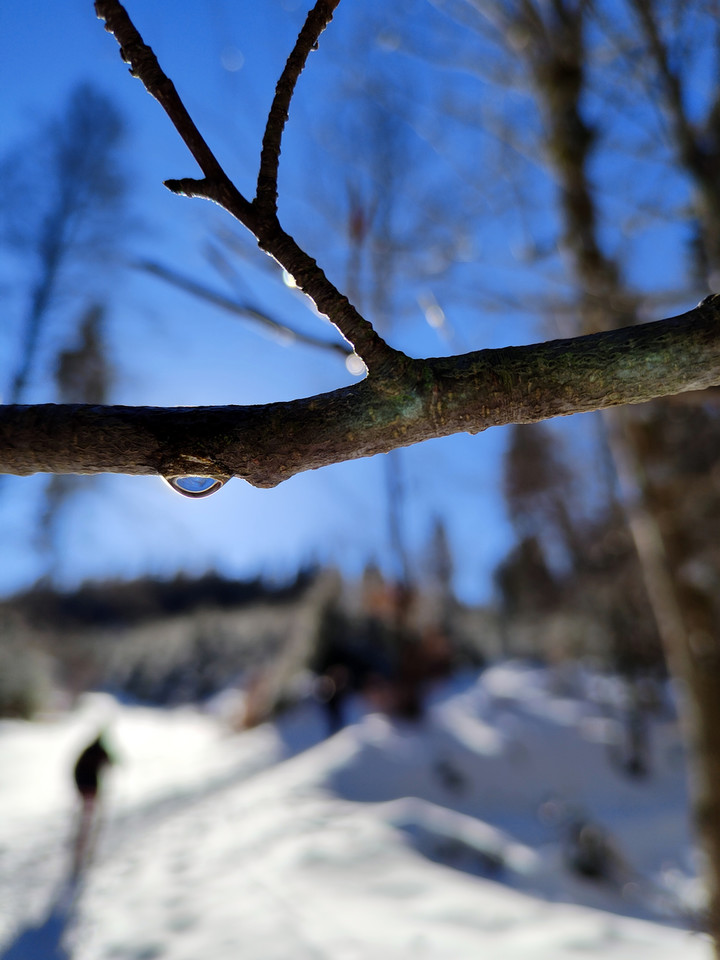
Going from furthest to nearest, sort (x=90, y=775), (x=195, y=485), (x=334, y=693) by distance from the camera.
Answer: (x=334, y=693) < (x=90, y=775) < (x=195, y=485)

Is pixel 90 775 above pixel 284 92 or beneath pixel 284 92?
beneath

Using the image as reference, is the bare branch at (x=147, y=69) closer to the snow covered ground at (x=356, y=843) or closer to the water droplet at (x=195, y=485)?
the water droplet at (x=195, y=485)

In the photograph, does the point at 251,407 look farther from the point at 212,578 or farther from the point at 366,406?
the point at 212,578

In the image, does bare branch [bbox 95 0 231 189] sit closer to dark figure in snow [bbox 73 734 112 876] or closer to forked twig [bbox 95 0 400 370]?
forked twig [bbox 95 0 400 370]

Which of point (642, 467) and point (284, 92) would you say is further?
point (642, 467)

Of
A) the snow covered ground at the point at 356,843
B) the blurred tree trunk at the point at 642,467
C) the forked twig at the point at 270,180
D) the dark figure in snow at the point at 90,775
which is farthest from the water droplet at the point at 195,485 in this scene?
the dark figure in snow at the point at 90,775

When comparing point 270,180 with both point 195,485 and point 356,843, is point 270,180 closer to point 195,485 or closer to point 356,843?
point 195,485

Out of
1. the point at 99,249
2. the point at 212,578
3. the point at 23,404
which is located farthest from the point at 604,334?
the point at 212,578

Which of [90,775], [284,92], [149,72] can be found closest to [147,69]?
[149,72]
